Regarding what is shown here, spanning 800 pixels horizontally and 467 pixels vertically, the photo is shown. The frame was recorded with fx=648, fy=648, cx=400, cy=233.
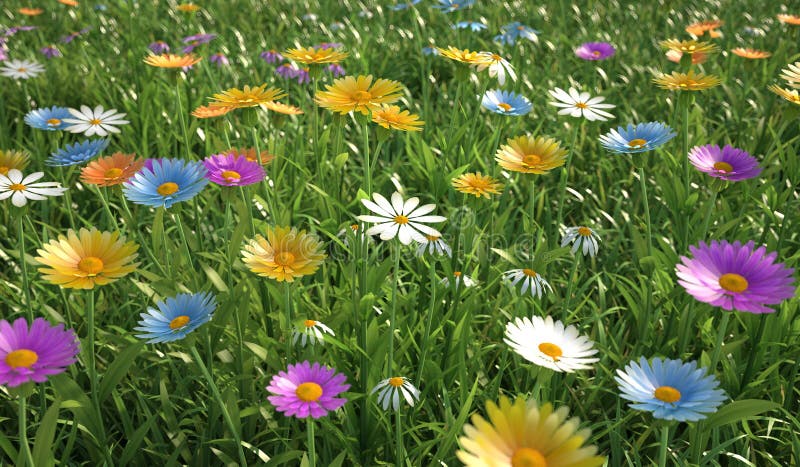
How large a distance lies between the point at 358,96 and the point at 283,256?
1.17 feet

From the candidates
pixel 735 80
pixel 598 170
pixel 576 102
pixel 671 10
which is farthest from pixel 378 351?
pixel 671 10

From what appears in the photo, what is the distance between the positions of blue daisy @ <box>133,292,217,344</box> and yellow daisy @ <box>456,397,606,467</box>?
16.9 inches

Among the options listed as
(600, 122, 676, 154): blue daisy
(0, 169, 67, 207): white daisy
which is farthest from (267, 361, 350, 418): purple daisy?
(600, 122, 676, 154): blue daisy

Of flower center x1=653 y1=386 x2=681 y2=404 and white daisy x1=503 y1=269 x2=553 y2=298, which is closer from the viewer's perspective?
flower center x1=653 y1=386 x2=681 y2=404

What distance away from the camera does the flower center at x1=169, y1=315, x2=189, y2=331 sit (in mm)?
886

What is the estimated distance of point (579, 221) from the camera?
6.10 ft

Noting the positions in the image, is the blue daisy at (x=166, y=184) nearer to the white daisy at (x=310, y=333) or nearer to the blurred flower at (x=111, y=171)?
the blurred flower at (x=111, y=171)

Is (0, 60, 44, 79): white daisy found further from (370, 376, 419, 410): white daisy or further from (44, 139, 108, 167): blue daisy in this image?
(370, 376, 419, 410): white daisy

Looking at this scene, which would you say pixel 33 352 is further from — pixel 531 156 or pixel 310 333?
pixel 531 156

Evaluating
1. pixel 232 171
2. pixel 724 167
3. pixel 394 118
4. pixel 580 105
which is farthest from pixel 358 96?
pixel 724 167

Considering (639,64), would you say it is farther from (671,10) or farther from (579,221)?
(579,221)

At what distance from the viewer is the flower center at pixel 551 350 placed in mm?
844

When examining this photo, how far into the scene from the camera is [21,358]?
0.78 metres

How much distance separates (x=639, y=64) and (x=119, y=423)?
2519 millimetres
